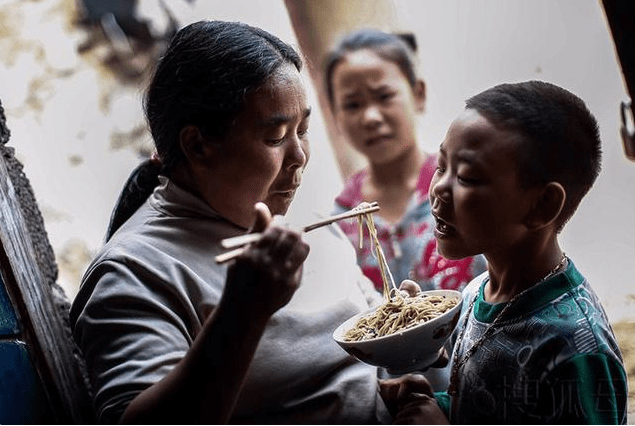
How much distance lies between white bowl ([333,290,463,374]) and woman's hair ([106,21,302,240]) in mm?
450

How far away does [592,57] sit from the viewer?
185 cm

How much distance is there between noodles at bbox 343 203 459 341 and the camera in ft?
4.45

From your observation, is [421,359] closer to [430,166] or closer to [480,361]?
[480,361]

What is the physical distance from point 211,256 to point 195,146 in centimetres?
21

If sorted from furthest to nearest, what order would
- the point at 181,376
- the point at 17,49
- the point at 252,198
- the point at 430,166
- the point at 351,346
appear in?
the point at 430,166 → the point at 17,49 → the point at 252,198 → the point at 351,346 → the point at 181,376

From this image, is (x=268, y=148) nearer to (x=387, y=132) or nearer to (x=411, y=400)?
(x=411, y=400)

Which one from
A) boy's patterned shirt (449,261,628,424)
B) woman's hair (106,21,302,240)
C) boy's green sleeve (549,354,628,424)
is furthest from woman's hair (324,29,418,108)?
boy's green sleeve (549,354,628,424)

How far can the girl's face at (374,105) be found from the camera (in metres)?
2.48

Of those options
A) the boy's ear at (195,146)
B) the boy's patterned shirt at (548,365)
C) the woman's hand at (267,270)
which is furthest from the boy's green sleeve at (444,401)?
the boy's ear at (195,146)

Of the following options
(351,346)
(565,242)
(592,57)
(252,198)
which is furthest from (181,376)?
(592,57)

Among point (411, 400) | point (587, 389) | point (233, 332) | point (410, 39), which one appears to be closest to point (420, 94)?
point (410, 39)

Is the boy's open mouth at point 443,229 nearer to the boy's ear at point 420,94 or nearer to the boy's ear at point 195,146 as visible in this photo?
the boy's ear at point 195,146

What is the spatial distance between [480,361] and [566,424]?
0.63ft

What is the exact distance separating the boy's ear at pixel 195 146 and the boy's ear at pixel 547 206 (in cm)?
57
